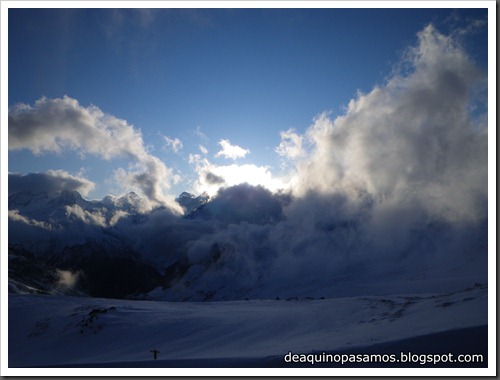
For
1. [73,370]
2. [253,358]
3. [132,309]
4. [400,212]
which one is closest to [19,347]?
[132,309]

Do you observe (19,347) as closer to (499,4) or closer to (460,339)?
(460,339)

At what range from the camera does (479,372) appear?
10508 millimetres

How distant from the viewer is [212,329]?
2219cm

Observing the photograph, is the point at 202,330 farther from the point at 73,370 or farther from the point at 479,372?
the point at 479,372

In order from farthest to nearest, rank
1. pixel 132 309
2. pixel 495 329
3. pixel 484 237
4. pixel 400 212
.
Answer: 1. pixel 400 212
2. pixel 484 237
3. pixel 132 309
4. pixel 495 329

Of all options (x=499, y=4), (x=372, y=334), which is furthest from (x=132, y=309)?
(x=499, y=4)

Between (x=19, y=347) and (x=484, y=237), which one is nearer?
(x=19, y=347)

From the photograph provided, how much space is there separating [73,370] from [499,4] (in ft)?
65.9

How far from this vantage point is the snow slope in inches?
595

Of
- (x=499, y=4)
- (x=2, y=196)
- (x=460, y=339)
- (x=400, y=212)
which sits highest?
(x=400, y=212)

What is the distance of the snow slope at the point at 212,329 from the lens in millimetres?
15125

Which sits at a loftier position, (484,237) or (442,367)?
(484,237)

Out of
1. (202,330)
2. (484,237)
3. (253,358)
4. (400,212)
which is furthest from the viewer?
(400,212)

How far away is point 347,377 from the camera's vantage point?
415 inches
